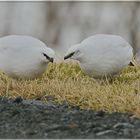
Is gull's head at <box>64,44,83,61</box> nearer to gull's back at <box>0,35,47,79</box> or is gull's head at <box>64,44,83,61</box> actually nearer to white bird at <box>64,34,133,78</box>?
white bird at <box>64,34,133,78</box>

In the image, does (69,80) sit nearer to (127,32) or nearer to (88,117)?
(88,117)

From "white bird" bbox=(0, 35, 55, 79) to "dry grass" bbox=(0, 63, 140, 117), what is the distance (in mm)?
98

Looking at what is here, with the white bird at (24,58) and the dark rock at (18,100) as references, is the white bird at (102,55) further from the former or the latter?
the dark rock at (18,100)

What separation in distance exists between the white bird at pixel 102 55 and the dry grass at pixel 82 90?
0.43ft

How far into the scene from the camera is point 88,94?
636 centimetres

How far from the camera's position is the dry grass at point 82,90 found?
19.7 ft

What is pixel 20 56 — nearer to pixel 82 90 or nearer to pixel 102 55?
pixel 102 55

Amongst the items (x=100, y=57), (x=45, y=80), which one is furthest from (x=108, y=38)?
(x=45, y=80)

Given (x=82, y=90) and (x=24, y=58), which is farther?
(x=24, y=58)

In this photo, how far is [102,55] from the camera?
7090 mm

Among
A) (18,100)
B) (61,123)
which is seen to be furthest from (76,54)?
(61,123)

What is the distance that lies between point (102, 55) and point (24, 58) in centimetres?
74

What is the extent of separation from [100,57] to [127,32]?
6651mm

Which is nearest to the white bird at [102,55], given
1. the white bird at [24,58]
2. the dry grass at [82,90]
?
the dry grass at [82,90]
